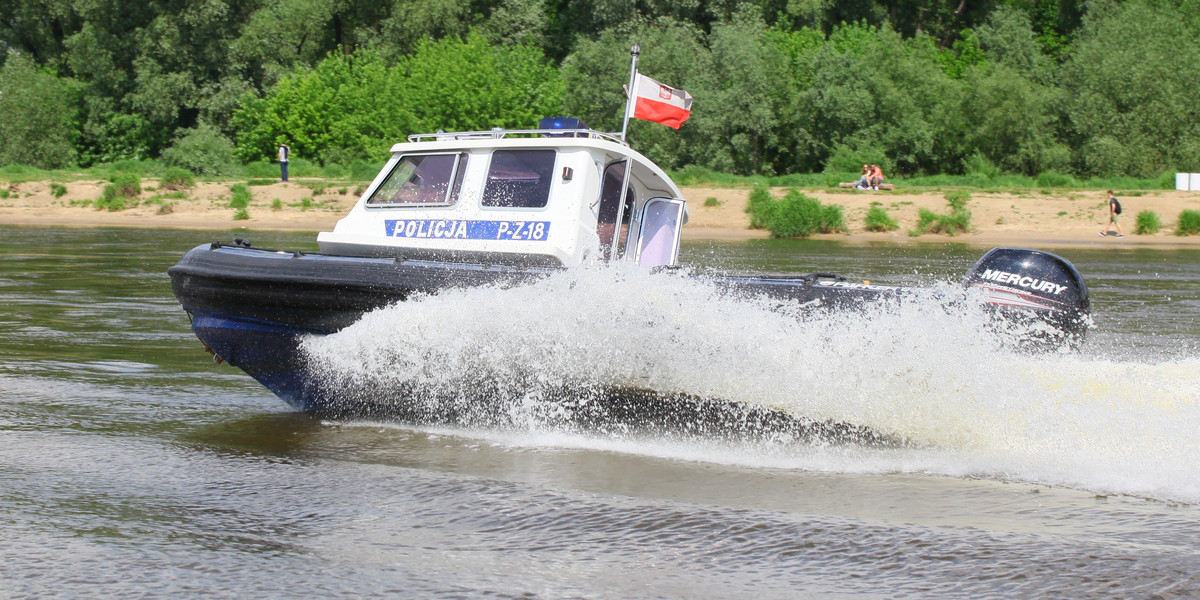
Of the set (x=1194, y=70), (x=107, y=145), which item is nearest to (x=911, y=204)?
(x=1194, y=70)

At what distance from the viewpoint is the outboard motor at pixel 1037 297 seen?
6.25 meters

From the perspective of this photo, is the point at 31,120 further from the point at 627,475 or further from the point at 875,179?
the point at 627,475

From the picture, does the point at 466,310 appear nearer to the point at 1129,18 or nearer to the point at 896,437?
the point at 896,437

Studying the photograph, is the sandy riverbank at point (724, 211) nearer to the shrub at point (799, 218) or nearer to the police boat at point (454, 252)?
the shrub at point (799, 218)

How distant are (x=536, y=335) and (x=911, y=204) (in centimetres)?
2309

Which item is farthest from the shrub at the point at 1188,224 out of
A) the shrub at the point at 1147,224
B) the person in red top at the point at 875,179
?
the person in red top at the point at 875,179

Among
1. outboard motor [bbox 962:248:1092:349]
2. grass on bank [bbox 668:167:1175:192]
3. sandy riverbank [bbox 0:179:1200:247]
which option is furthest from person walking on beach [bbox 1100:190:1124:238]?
outboard motor [bbox 962:248:1092:349]

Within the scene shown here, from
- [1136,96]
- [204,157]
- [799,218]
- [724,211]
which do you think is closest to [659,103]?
[799,218]

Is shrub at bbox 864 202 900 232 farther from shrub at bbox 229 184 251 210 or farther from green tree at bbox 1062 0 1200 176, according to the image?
shrub at bbox 229 184 251 210

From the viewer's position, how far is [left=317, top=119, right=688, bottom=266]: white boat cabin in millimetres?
7555

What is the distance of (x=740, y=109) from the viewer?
40.3 metres

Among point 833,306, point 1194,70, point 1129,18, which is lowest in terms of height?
point 833,306

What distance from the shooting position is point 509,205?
7.69 meters

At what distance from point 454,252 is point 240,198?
2309cm
